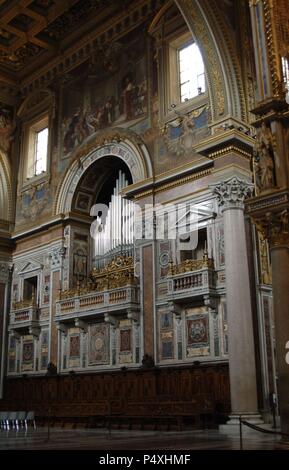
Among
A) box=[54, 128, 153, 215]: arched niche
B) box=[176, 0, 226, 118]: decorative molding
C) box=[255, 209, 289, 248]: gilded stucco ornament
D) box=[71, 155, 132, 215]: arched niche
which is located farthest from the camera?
box=[71, 155, 132, 215]: arched niche

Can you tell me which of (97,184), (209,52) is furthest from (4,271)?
(209,52)

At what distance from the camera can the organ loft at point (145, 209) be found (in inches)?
562

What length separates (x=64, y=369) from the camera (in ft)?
66.3

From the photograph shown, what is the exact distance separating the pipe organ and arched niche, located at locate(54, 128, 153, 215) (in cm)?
83

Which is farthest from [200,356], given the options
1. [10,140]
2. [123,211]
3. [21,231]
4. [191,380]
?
[10,140]

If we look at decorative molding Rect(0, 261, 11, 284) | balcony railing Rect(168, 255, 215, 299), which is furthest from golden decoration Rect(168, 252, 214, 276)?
decorative molding Rect(0, 261, 11, 284)

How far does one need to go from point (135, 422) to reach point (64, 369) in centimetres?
468

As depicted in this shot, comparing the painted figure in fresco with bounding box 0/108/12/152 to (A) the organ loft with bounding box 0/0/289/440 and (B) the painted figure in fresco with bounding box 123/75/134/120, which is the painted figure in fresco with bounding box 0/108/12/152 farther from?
(B) the painted figure in fresco with bounding box 123/75/134/120

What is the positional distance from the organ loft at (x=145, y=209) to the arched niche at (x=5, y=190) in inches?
2.5

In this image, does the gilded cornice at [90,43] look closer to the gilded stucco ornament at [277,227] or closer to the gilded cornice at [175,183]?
the gilded cornice at [175,183]

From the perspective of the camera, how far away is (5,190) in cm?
2483

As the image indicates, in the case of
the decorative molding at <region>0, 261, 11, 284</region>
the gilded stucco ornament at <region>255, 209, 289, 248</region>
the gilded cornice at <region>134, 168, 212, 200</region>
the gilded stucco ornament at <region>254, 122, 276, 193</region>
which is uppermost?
the gilded cornice at <region>134, 168, 212, 200</region>

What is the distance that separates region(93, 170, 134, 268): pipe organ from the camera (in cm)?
1955

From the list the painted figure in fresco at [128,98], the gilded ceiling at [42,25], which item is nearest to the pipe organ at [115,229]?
the painted figure in fresco at [128,98]
